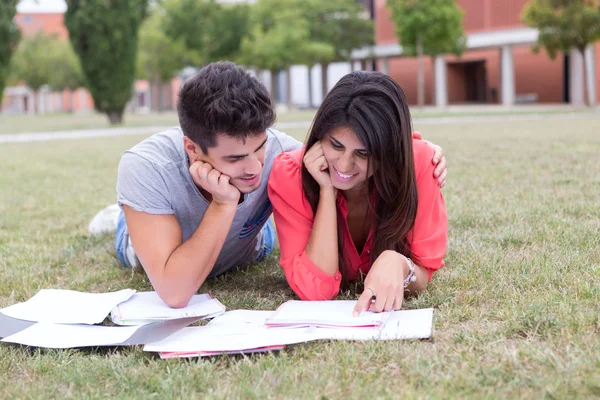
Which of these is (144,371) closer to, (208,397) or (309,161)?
(208,397)

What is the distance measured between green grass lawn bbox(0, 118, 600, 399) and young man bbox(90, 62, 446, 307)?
16.6 inches

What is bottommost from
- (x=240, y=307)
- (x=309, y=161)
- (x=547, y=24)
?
(x=240, y=307)

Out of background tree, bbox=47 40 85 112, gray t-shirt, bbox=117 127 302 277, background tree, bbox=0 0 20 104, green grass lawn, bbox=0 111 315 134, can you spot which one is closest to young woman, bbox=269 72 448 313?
→ gray t-shirt, bbox=117 127 302 277

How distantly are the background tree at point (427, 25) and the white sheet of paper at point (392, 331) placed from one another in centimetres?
2977

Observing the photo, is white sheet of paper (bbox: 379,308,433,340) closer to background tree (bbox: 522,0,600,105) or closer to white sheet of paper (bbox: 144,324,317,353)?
white sheet of paper (bbox: 144,324,317,353)

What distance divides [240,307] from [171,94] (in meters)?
66.5

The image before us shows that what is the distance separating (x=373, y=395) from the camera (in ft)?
6.86

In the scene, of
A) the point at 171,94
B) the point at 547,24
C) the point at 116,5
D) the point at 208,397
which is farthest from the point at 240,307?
the point at 171,94

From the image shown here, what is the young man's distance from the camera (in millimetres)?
2670

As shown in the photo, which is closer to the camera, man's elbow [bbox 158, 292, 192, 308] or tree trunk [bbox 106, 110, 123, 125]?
man's elbow [bbox 158, 292, 192, 308]

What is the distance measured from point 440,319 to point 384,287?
0.89 ft

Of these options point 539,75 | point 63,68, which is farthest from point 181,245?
point 63,68

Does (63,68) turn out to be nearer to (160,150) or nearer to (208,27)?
(208,27)

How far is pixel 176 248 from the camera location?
115 inches
